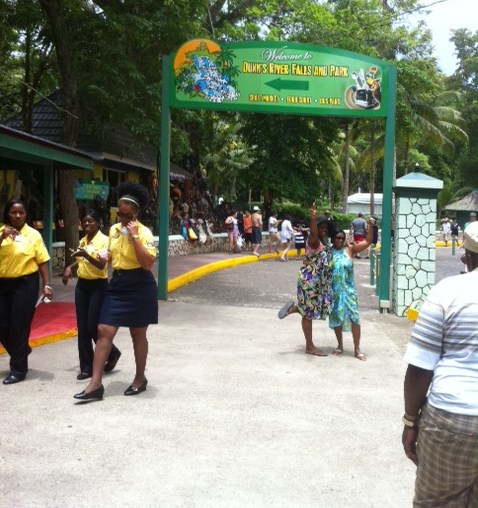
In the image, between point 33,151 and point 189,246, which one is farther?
point 189,246

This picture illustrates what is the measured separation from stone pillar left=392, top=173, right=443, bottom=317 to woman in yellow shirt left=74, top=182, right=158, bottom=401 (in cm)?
610

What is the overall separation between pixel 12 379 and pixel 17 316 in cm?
56

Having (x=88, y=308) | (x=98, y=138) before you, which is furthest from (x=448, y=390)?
(x=98, y=138)

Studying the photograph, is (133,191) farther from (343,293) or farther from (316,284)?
(343,293)

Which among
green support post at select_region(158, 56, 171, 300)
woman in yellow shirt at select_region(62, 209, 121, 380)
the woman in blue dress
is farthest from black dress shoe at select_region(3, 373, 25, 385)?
green support post at select_region(158, 56, 171, 300)

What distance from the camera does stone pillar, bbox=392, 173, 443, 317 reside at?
34.6 ft

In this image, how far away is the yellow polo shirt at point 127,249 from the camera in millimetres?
5305

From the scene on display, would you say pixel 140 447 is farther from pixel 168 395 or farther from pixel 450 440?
pixel 450 440

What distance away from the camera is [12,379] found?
5.84 metres

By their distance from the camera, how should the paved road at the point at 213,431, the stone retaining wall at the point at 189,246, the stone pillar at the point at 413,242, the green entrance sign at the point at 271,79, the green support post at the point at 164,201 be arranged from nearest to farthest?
the paved road at the point at 213,431 < the stone pillar at the point at 413,242 < the green entrance sign at the point at 271,79 < the green support post at the point at 164,201 < the stone retaining wall at the point at 189,246

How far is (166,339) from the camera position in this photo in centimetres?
816

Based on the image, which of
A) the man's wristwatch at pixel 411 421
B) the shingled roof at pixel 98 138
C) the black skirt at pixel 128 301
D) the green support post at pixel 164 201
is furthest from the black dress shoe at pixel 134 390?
the shingled roof at pixel 98 138

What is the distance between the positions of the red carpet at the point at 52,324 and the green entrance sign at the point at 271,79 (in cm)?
401

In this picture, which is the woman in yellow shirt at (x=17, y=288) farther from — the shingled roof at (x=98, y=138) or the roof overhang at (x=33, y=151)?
the shingled roof at (x=98, y=138)
